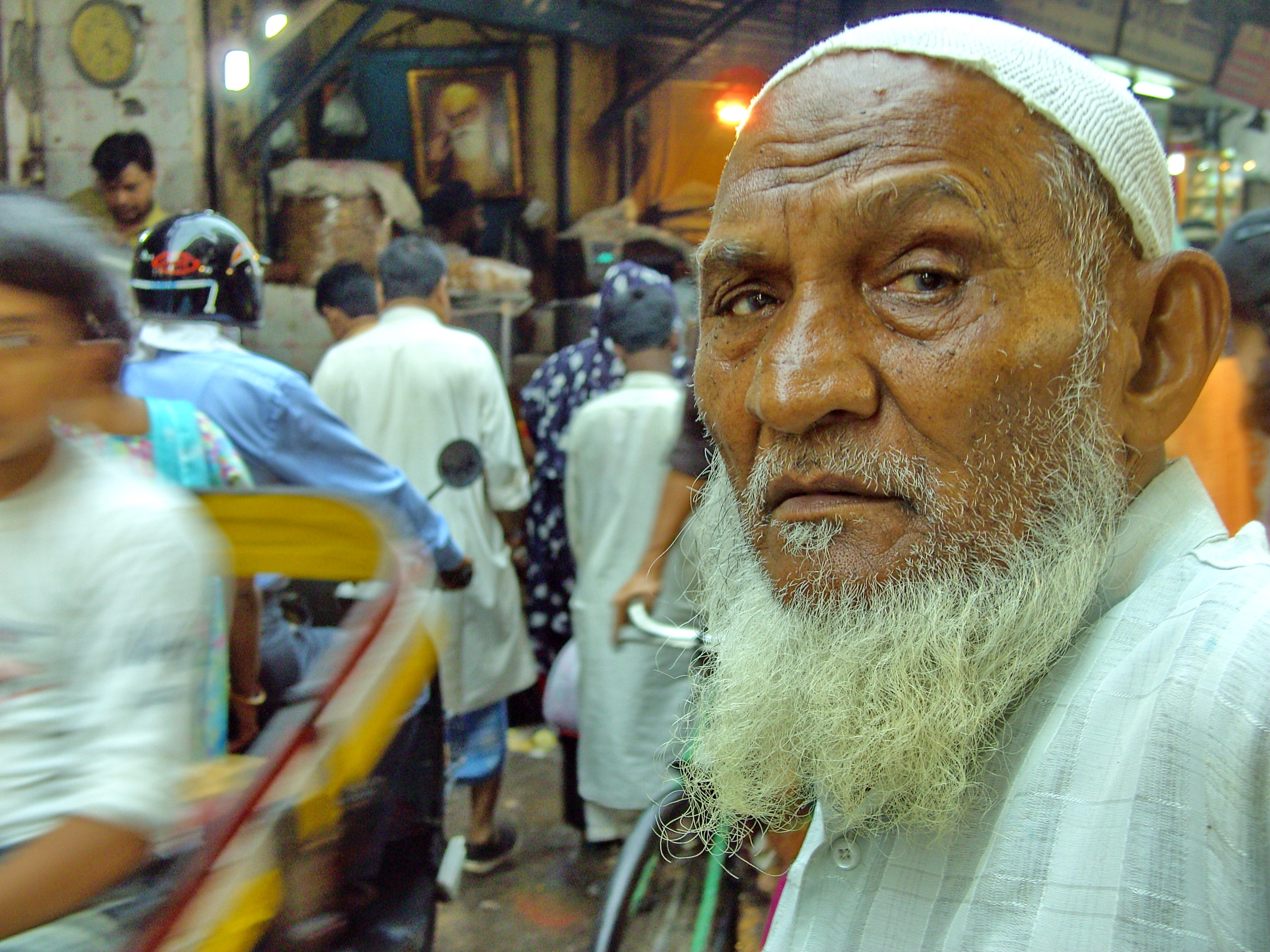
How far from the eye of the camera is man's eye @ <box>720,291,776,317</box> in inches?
47.9

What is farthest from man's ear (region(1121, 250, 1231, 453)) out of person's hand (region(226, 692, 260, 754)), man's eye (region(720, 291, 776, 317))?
person's hand (region(226, 692, 260, 754))

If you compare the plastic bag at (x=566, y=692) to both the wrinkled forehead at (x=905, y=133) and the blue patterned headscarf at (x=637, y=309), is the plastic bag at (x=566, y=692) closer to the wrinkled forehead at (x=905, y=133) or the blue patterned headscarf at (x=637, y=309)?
the blue patterned headscarf at (x=637, y=309)

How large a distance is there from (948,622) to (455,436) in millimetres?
3358

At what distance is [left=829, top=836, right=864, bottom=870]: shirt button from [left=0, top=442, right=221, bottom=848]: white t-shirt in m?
1.00

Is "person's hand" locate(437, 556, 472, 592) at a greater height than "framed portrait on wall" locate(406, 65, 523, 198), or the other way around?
"framed portrait on wall" locate(406, 65, 523, 198)

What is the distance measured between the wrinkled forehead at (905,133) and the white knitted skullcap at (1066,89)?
0.01 metres

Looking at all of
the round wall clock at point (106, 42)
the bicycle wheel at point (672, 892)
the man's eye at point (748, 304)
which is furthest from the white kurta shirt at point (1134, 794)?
the round wall clock at point (106, 42)

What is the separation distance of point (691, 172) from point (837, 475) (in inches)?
263

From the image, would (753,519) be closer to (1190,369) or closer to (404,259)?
(1190,369)

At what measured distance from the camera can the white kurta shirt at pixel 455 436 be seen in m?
4.18

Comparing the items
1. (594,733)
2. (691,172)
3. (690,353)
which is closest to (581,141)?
(691,172)

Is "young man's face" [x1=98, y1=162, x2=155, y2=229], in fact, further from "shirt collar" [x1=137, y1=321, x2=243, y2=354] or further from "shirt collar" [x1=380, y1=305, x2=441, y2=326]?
"shirt collar" [x1=137, y1=321, x2=243, y2=354]

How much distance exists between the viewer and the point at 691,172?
740 centimetres

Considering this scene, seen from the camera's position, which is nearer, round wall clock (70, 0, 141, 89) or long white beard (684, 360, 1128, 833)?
long white beard (684, 360, 1128, 833)
